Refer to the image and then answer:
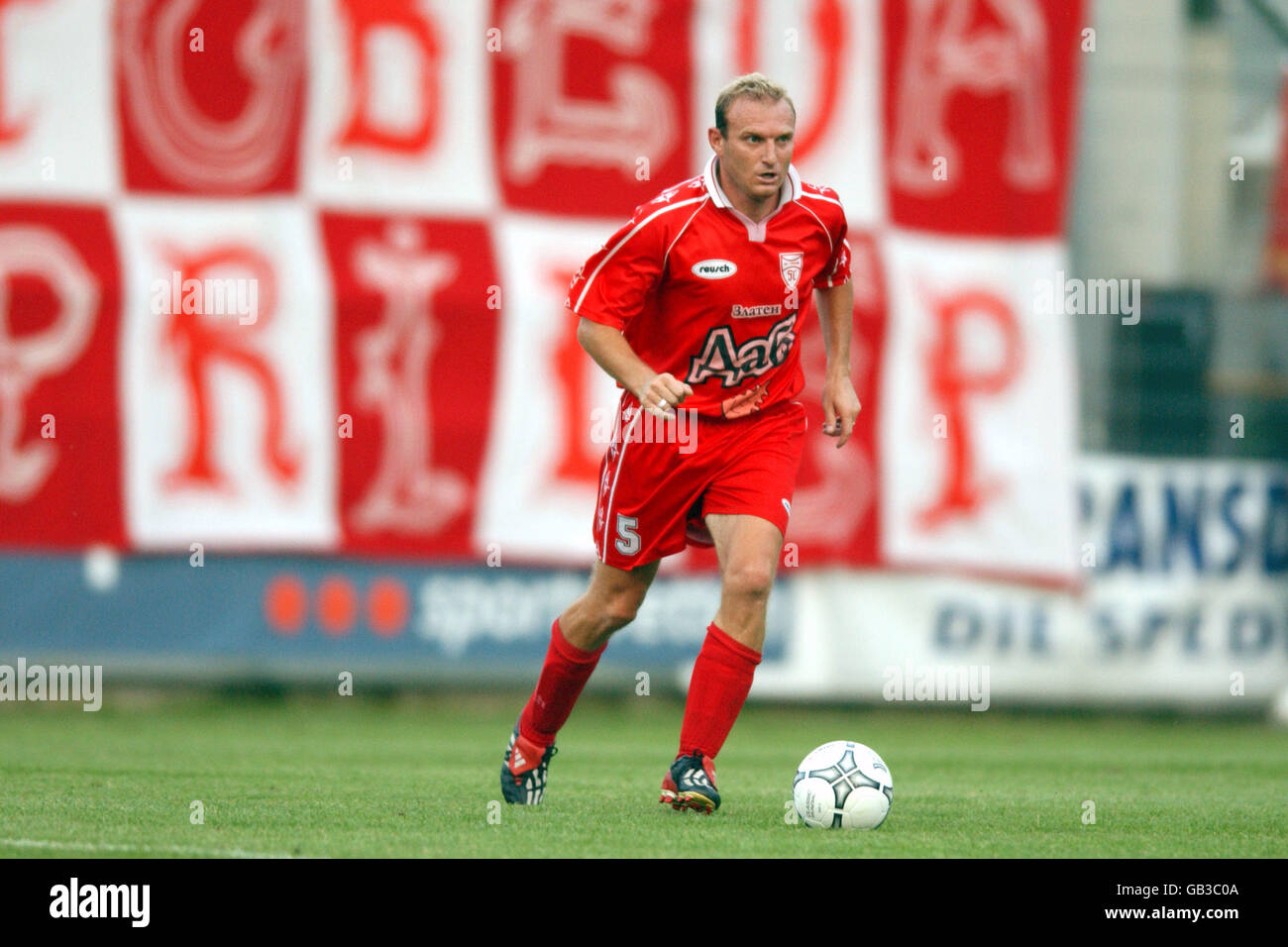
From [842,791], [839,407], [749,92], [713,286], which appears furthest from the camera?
[839,407]

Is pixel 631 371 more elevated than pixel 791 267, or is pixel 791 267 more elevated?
pixel 791 267

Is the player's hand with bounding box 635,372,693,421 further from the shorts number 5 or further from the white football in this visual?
the white football

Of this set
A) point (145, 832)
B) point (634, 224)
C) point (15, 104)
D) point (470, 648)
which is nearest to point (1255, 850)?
point (634, 224)

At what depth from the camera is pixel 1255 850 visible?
552cm

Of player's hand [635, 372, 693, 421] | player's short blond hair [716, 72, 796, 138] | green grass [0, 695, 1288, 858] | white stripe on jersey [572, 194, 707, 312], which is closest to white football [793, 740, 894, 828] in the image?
green grass [0, 695, 1288, 858]

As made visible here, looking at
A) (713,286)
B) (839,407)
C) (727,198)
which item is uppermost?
(727,198)

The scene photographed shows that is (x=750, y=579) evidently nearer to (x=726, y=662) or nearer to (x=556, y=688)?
(x=726, y=662)

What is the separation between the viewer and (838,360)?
682 centimetres

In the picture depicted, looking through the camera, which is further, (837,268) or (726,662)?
(837,268)

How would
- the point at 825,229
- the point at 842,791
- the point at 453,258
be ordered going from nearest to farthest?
1. the point at 842,791
2. the point at 825,229
3. the point at 453,258

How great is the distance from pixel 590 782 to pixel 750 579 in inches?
75.2

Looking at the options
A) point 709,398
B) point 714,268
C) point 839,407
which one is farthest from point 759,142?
point 839,407

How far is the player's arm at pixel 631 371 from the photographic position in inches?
233

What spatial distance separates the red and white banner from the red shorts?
6.47 metres
